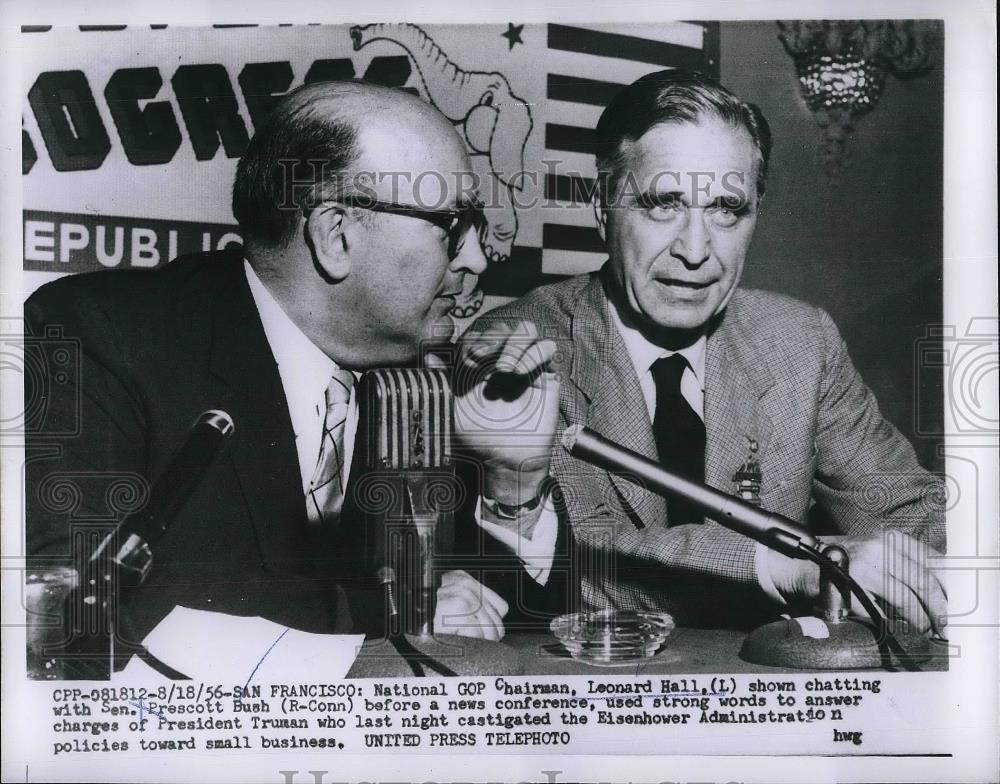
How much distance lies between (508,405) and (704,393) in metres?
0.60

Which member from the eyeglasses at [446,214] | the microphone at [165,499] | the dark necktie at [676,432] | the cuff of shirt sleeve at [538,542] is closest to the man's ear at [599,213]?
the eyeglasses at [446,214]

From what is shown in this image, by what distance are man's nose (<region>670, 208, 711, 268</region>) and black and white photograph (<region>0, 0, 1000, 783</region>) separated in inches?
0.5

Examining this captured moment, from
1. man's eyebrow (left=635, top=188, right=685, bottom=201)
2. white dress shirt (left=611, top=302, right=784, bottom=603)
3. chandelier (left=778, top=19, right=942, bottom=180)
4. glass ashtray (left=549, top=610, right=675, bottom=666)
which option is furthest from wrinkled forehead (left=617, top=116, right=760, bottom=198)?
glass ashtray (left=549, top=610, right=675, bottom=666)

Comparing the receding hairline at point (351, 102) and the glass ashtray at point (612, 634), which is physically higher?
the receding hairline at point (351, 102)

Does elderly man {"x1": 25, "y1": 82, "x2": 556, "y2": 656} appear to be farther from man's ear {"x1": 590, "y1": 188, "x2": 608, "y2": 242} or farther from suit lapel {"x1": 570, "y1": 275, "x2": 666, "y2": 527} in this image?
man's ear {"x1": 590, "y1": 188, "x2": 608, "y2": 242}

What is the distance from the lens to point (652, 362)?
2.79 meters

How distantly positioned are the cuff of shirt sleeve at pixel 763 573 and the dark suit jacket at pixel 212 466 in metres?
0.64

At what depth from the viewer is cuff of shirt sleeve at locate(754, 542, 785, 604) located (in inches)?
107

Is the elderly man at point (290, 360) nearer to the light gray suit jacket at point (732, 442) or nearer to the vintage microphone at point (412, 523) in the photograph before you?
the vintage microphone at point (412, 523)

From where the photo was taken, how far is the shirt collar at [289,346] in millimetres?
2705

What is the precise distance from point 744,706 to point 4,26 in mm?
3042

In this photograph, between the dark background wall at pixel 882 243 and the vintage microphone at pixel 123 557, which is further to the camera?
the dark background wall at pixel 882 243

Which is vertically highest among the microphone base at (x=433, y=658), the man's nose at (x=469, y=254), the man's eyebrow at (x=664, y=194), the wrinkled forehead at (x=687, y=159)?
the wrinkled forehead at (x=687, y=159)

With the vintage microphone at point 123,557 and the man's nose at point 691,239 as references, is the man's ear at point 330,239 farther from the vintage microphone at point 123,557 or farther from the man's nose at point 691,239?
the man's nose at point 691,239
